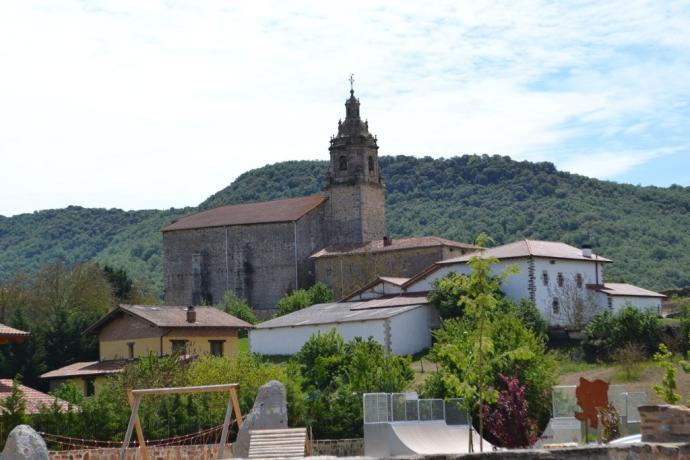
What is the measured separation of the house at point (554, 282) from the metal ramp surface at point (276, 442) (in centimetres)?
3545

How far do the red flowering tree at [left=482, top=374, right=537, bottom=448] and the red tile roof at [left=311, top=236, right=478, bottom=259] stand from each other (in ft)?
135

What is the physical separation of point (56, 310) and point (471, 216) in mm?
91030

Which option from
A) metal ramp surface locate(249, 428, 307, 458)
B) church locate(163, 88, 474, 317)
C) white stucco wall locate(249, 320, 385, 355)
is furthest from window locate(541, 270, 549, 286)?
metal ramp surface locate(249, 428, 307, 458)

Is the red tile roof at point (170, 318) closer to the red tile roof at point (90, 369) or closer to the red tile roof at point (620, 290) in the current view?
the red tile roof at point (90, 369)

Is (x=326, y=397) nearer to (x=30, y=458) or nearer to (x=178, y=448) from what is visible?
(x=178, y=448)

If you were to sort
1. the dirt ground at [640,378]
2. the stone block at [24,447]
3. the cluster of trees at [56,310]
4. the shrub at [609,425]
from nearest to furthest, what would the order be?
the stone block at [24,447] < the shrub at [609,425] < the dirt ground at [640,378] < the cluster of trees at [56,310]

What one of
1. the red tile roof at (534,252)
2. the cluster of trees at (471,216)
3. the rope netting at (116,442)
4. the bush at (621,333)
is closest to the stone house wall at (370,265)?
the red tile roof at (534,252)

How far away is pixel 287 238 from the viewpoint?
3246 inches

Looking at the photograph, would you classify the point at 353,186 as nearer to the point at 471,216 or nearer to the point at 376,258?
the point at 376,258

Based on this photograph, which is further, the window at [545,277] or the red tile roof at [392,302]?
the window at [545,277]

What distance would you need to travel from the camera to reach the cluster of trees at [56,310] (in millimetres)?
56969

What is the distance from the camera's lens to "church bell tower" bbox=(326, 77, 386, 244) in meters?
84.6

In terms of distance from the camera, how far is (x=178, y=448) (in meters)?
27.7

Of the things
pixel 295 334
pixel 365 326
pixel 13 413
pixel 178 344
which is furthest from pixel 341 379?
pixel 295 334
